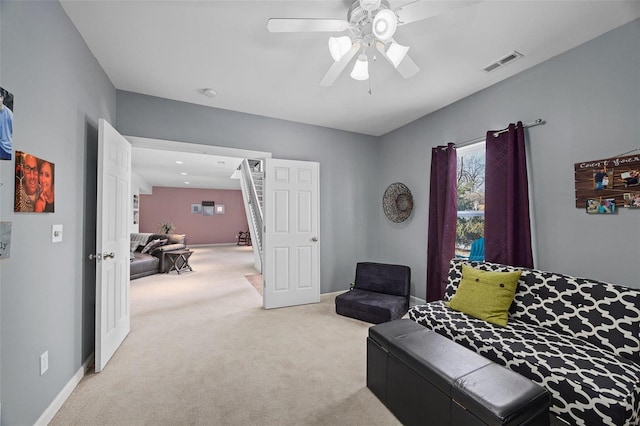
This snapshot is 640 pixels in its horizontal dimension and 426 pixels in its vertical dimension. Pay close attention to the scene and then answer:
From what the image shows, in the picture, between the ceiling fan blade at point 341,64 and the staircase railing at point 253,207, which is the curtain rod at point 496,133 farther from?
the staircase railing at point 253,207

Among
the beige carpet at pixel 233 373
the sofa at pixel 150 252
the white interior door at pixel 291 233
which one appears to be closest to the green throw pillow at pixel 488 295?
the beige carpet at pixel 233 373

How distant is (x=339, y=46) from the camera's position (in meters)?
1.73

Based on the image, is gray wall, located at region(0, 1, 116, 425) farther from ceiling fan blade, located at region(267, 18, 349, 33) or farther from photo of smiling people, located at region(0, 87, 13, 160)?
ceiling fan blade, located at region(267, 18, 349, 33)

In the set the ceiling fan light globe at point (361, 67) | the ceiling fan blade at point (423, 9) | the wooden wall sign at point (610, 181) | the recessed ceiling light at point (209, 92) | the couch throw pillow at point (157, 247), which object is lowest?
the couch throw pillow at point (157, 247)

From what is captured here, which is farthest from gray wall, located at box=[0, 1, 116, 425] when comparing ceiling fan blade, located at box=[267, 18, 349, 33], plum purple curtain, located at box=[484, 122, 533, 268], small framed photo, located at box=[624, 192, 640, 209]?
small framed photo, located at box=[624, 192, 640, 209]

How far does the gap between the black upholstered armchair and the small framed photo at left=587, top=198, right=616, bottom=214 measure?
1909 mm

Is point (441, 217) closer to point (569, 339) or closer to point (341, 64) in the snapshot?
point (569, 339)

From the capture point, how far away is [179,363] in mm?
2350

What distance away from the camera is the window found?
3287 mm

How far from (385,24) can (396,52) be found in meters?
0.29

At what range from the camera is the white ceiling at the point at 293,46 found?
1853mm

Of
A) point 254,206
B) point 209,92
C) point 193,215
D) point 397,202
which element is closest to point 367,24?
point 209,92

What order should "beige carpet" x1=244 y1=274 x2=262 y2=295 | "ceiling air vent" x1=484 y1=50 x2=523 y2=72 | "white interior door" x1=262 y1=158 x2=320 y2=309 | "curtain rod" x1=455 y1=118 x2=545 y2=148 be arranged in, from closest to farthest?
"ceiling air vent" x1=484 y1=50 x2=523 y2=72, "curtain rod" x1=455 y1=118 x2=545 y2=148, "white interior door" x1=262 y1=158 x2=320 y2=309, "beige carpet" x1=244 y1=274 x2=262 y2=295

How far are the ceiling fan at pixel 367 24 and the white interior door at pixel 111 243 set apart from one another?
6.12ft
